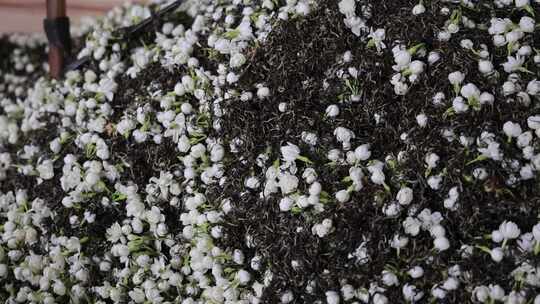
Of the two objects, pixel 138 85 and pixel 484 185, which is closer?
pixel 484 185

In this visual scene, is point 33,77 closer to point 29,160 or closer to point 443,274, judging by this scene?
point 29,160

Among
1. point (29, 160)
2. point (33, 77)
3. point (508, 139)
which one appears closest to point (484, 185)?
point (508, 139)

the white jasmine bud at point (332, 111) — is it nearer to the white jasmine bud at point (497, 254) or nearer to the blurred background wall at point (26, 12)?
the white jasmine bud at point (497, 254)

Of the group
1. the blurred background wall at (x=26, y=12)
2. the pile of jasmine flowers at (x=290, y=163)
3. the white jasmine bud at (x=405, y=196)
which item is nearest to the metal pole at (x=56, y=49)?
the pile of jasmine flowers at (x=290, y=163)

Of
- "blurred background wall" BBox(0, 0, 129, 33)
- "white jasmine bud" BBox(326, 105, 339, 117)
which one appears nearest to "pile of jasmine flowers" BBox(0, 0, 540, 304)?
"white jasmine bud" BBox(326, 105, 339, 117)

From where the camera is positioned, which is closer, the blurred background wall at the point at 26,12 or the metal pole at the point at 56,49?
the metal pole at the point at 56,49

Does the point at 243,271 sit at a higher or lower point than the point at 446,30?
lower

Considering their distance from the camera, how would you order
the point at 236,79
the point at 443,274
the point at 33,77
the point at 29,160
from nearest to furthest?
the point at 443,274, the point at 236,79, the point at 29,160, the point at 33,77

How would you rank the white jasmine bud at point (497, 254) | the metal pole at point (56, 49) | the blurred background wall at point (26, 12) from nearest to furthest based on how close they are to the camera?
the white jasmine bud at point (497, 254) < the metal pole at point (56, 49) < the blurred background wall at point (26, 12)
